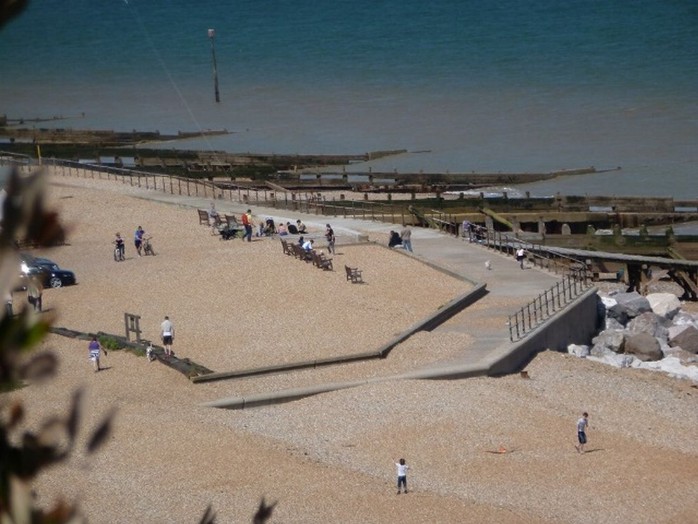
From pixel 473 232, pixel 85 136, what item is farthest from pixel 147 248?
pixel 85 136

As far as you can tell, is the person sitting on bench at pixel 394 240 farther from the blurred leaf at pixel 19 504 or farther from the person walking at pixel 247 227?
the blurred leaf at pixel 19 504

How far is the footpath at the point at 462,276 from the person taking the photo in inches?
890

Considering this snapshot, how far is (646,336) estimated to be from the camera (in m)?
27.9

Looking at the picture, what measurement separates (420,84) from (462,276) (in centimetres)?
6380

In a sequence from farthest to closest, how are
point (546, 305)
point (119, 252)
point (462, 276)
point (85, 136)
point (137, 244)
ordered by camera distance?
point (85, 136) < point (137, 244) < point (119, 252) < point (462, 276) < point (546, 305)

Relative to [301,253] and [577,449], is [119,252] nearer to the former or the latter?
[301,253]

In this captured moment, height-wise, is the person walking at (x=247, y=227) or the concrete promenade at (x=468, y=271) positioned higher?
the person walking at (x=247, y=227)

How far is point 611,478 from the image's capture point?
1845 centimetres

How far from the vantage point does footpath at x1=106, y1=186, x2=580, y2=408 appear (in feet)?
74.1

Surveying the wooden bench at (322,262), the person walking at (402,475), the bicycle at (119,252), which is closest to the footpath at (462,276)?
the wooden bench at (322,262)

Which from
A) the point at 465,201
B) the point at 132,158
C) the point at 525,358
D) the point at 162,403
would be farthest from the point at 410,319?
the point at 132,158

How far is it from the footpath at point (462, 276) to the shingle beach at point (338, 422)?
1.11ft

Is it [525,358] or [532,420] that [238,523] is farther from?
[525,358]

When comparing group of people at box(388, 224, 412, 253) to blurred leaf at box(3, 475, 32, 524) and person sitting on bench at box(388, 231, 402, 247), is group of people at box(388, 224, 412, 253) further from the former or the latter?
blurred leaf at box(3, 475, 32, 524)
